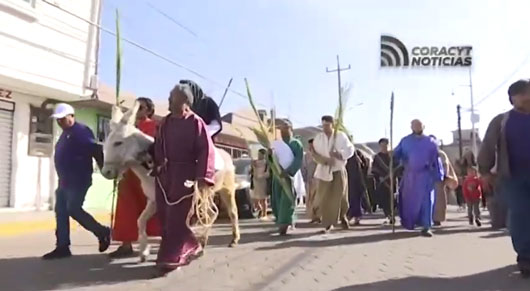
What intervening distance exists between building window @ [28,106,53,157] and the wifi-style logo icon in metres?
15.4

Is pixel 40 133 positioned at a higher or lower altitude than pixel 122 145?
higher

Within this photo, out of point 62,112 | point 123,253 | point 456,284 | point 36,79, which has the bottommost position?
point 456,284

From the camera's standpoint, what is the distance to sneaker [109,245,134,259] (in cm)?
719

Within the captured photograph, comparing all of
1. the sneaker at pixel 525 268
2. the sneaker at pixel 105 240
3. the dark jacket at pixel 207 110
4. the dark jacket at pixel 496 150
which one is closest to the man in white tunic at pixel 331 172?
the dark jacket at pixel 207 110

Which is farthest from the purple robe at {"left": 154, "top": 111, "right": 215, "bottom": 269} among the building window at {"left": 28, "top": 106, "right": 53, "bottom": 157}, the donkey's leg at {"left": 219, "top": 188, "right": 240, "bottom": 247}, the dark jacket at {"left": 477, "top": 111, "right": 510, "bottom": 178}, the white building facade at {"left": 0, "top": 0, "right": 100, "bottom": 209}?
the building window at {"left": 28, "top": 106, "right": 53, "bottom": 157}

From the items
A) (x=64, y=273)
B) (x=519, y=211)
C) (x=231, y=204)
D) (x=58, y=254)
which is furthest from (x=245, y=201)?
(x=519, y=211)

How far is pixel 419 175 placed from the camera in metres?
10.1

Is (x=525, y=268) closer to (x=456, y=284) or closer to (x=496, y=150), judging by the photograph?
(x=456, y=284)

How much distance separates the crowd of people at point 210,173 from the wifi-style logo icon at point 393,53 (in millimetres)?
17202

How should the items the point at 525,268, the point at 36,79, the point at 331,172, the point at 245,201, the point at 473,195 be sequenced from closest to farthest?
the point at 525,268
the point at 331,172
the point at 473,195
the point at 36,79
the point at 245,201

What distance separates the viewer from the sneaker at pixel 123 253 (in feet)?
23.6

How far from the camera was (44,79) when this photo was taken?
49.2 feet

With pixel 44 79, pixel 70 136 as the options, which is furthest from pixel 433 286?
pixel 44 79

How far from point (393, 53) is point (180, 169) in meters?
23.8
